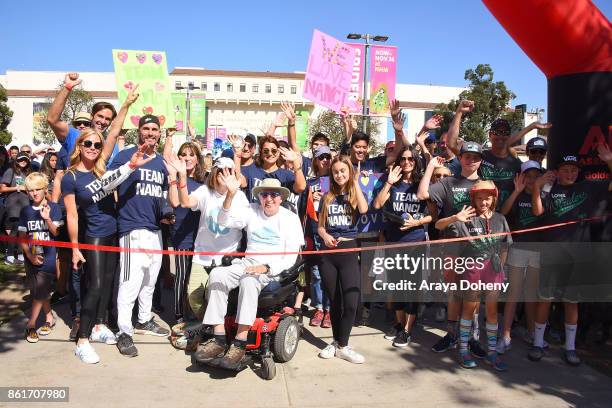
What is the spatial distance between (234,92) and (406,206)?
88.3 metres

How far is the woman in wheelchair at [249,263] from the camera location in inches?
152

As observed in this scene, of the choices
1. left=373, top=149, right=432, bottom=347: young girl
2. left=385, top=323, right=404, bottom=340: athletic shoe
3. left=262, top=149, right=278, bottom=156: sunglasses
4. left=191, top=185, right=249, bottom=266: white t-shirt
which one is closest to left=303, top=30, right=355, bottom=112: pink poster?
left=262, top=149, right=278, bottom=156: sunglasses

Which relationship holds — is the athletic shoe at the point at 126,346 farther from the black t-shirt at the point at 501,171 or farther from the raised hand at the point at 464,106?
the raised hand at the point at 464,106

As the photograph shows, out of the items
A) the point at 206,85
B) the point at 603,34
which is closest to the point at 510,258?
the point at 603,34

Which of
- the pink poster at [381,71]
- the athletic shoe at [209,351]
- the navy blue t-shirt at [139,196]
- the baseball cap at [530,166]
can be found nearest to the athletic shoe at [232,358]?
the athletic shoe at [209,351]

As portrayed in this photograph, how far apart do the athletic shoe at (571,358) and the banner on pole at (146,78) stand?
6165 mm

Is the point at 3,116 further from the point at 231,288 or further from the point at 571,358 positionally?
the point at 571,358

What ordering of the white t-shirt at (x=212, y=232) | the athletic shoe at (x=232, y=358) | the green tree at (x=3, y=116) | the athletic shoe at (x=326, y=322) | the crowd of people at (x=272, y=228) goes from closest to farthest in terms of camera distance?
the athletic shoe at (x=232, y=358) → the crowd of people at (x=272, y=228) → the white t-shirt at (x=212, y=232) → the athletic shoe at (x=326, y=322) → the green tree at (x=3, y=116)

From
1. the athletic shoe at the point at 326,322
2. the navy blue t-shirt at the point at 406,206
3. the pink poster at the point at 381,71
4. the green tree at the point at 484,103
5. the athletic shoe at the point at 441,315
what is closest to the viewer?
the navy blue t-shirt at the point at 406,206

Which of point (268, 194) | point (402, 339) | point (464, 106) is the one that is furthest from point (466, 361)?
point (464, 106)

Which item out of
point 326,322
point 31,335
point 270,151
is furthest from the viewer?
point 326,322

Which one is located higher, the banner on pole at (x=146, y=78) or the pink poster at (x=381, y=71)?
the pink poster at (x=381, y=71)

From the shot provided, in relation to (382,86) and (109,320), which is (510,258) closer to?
(109,320)

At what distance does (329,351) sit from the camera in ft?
14.2
